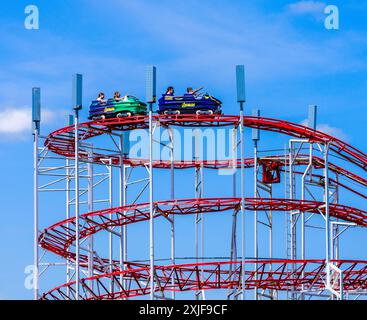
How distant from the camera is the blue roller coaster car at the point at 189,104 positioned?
40188mm

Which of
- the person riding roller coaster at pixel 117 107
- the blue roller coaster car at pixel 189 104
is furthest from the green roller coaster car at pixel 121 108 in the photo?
the blue roller coaster car at pixel 189 104

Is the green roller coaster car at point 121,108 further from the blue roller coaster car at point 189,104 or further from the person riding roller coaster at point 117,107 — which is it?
the blue roller coaster car at point 189,104

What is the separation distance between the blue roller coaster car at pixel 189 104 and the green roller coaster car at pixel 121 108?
83 cm

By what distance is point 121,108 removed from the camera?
40.8 meters

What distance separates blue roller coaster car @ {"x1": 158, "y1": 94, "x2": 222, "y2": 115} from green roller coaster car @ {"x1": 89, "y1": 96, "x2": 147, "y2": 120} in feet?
2.72

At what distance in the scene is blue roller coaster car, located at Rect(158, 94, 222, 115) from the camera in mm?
40188

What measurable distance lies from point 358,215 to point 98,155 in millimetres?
11050

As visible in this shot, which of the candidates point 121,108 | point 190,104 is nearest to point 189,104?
point 190,104

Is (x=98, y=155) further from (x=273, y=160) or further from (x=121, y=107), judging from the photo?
(x=273, y=160)

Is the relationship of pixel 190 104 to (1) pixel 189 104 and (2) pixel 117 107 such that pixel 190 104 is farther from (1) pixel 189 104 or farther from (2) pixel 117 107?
(2) pixel 117 107

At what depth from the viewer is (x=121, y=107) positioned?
1604 inches

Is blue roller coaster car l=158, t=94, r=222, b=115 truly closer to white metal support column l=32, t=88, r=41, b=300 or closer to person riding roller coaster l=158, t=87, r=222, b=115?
person riding roller coaster l=158, t=87, r=222, b=115

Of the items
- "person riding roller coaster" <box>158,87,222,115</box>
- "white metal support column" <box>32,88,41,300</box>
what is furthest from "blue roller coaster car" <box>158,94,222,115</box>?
"white metal support column" <box>32,88,41,300</box>
